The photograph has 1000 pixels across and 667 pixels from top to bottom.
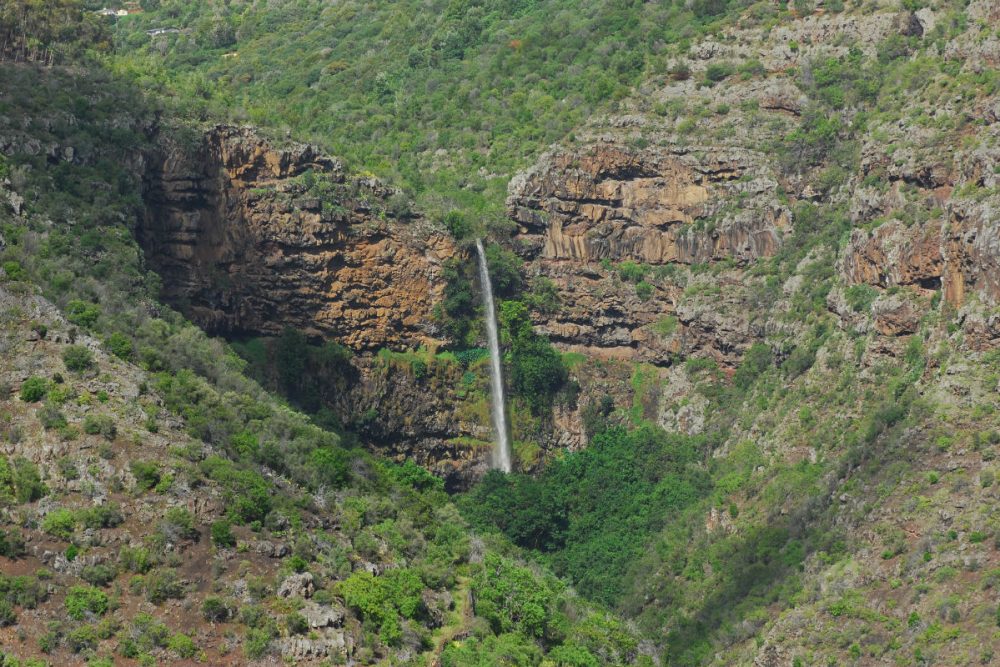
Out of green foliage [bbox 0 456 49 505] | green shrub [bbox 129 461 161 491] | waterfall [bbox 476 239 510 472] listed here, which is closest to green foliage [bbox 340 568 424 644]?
green shrub [bbox 129 461 161 491]

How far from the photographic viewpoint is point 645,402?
6467 inches

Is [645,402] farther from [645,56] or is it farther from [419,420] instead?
[645,56]

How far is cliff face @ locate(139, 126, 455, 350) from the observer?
154m

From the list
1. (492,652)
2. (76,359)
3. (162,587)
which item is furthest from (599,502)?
(162,587)

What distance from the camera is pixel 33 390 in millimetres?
114250

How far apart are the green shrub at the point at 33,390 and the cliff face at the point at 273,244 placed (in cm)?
3652

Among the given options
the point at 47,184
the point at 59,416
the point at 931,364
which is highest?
the point at 47,184

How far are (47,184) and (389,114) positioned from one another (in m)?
58.1

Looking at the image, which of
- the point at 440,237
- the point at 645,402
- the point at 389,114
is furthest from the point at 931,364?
the point at 389,114

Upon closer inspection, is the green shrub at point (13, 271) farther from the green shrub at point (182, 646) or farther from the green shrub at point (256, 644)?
the green shrub at point (256, 644)

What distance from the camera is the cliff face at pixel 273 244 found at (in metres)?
154

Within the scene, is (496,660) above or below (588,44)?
below

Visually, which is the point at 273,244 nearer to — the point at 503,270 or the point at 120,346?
the point at 503,270

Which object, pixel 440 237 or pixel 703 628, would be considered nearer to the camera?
pixel 703 628
